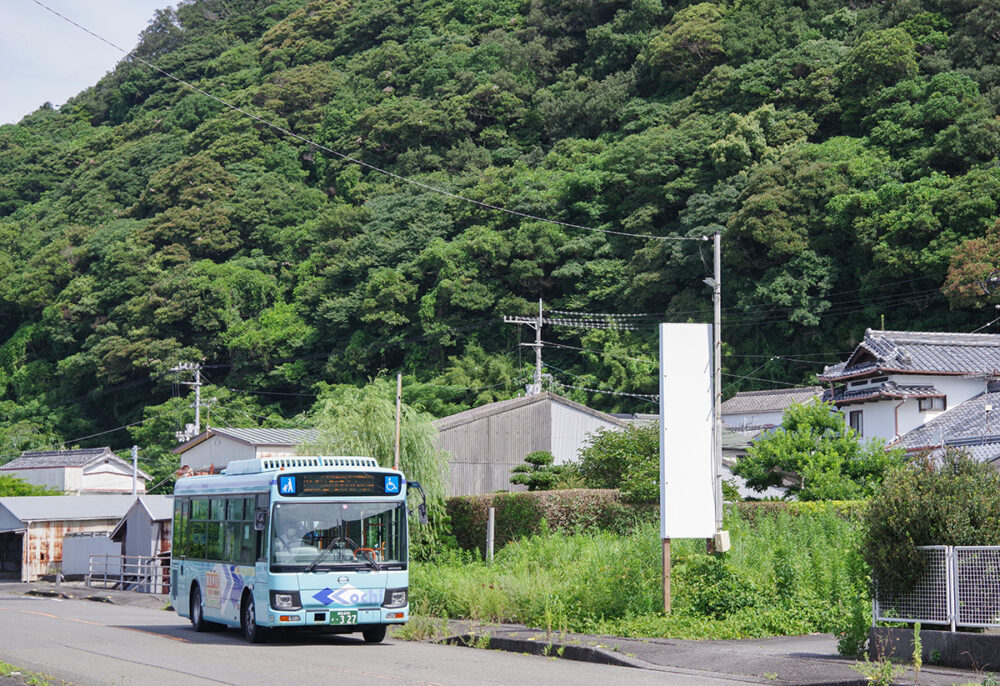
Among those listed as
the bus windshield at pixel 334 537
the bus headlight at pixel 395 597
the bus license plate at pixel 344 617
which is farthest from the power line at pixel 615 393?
the bus license plate at pixel 344 617

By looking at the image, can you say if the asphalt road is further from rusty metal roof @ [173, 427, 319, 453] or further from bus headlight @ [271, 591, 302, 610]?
rusty metal roof @ [173, 427, 319, 453]

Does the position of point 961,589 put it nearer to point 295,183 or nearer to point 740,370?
point 740,370

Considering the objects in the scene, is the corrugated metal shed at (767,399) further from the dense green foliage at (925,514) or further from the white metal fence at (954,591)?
the white metal fence at (954,591)

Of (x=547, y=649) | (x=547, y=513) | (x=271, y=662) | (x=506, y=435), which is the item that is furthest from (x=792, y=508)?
(x=506, y=435)

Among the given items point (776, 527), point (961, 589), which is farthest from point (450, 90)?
point (961, 589)

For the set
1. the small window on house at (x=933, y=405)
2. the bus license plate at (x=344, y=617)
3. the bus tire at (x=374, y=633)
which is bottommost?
the bus tire at (x=374, y=633)

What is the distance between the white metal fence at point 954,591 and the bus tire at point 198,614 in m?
11.8

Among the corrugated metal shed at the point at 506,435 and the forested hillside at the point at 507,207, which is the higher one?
the forested hillside at the point at 507,207

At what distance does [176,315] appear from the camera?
73875 millimetres

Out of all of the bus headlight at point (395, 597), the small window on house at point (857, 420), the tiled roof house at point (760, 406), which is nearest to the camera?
the bus headlight at point (395, 597)

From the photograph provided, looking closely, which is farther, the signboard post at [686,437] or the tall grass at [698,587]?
the signboard post at [686,437]

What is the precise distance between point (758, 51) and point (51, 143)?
267 feet

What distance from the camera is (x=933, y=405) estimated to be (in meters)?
38.3

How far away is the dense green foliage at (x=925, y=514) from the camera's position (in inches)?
460
